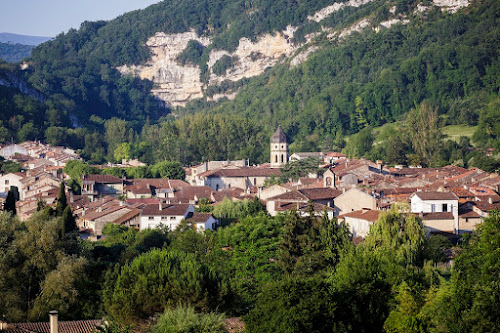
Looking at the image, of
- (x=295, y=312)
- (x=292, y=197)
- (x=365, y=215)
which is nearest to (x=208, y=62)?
(x=292, y=197)

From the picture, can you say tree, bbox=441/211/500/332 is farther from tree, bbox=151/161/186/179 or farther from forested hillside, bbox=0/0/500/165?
forested hillside, bbox=0/0/500/165

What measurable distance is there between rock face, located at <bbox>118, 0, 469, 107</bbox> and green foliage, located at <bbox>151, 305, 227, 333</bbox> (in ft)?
433

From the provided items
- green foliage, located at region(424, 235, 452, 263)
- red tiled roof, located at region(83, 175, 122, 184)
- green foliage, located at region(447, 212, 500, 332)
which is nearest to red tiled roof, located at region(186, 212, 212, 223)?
green foliage, located at region(424, 235, 452, 263)

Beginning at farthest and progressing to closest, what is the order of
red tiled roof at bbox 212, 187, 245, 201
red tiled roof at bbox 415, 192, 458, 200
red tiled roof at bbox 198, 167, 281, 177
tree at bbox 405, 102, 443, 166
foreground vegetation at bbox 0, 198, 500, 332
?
tree at bbox 405, 102, 443, 166 < red tiled roof at bbox 198, 167, 281, 177 < red tiled roof at bbox 212, 187, 245, 201 < red tiled roof at bbox 415, 192, 458, 200 < foreground vegetation at bbox 0, 198, 500, 332

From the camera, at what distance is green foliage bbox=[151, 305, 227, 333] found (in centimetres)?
2372

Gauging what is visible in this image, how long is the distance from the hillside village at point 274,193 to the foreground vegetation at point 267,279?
3905mm

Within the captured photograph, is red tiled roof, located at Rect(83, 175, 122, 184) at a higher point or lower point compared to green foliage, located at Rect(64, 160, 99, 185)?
lower

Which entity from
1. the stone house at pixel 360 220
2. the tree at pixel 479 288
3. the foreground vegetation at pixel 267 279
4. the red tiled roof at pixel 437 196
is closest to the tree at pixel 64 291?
the foreground vegetation at pixel 267 279

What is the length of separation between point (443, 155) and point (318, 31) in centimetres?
8548

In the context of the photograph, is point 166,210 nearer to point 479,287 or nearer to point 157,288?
point 157,288

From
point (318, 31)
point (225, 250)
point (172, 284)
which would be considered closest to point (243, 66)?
point (318, 31)

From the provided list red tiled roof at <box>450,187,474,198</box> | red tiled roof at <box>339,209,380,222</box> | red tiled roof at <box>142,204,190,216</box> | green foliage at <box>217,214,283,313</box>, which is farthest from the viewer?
red tiled roof at <box>450,187,474,198</box>

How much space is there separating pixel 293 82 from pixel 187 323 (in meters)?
109

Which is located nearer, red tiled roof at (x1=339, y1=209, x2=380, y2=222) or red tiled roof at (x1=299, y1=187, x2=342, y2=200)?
red tiled roof at (x1=339, y1=209, x2=380, y2=222)
